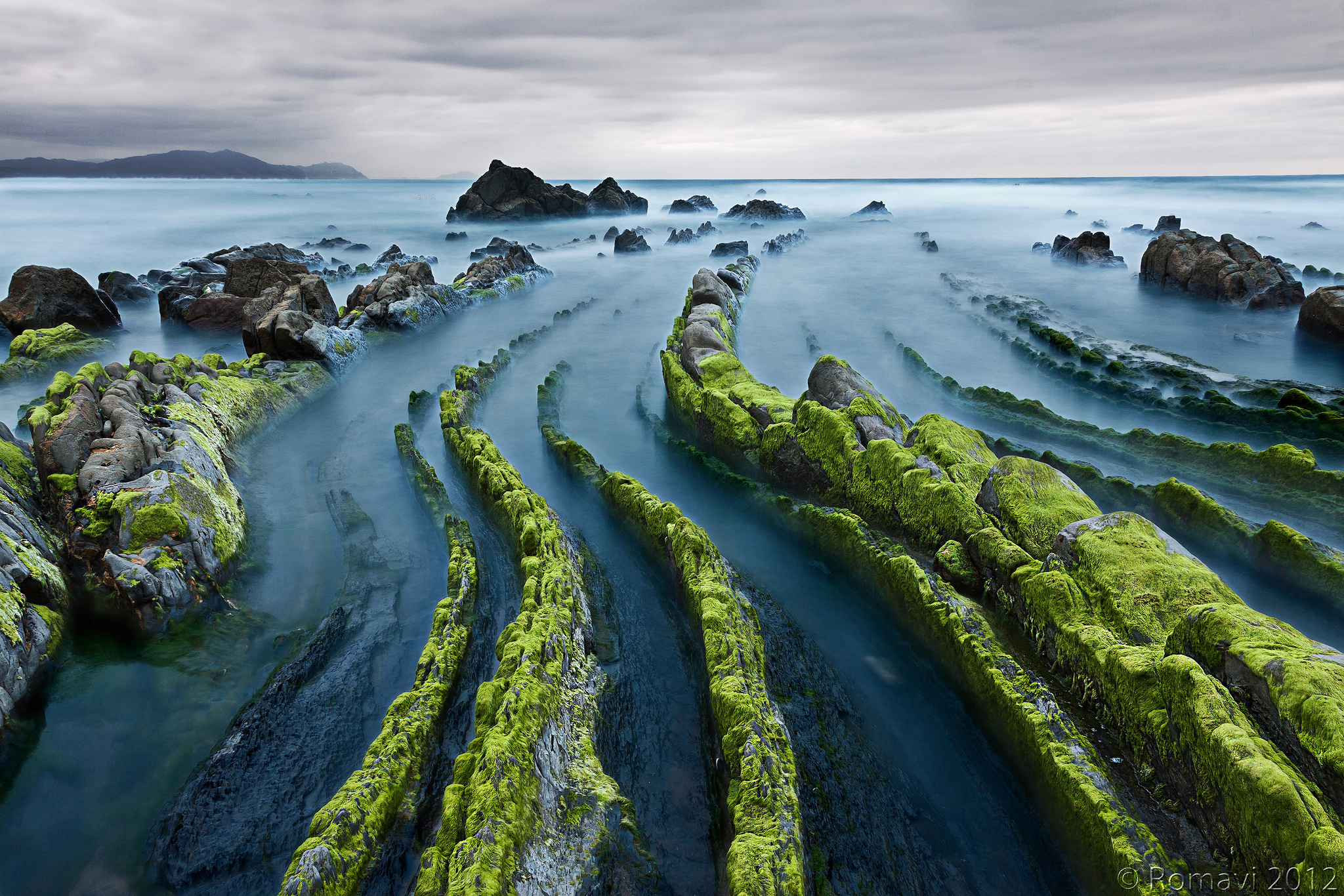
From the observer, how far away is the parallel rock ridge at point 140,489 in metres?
7.58

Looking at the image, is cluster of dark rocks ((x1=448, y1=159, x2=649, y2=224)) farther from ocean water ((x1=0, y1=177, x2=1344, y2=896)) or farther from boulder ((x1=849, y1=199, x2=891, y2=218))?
boulder ((x1=849, y1=199, x2=891, y2=218))

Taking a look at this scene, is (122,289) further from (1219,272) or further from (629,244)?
(1219,272)

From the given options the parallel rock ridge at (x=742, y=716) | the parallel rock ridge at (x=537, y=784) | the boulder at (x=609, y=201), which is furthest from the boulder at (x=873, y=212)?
the parallel rock ridge at (x=537, y=784)

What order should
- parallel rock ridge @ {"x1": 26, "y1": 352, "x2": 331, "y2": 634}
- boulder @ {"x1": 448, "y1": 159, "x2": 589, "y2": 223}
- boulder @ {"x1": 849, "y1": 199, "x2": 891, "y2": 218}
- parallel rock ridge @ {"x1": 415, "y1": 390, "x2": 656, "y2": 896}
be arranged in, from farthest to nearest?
boulder @ {"x1": 849, "y1": 199, "x2": 891, "y2": 218}
boulder @ {"x1": 448, "y1": 159, "x2": 589, "y2": 223}
parallel rock ridge @ {"x1": 26, "y1": 352, "x2": 331, "y2": 634}
parallel rock ridge @ {"x1": 415, "y1": 390, "x2": 656, "y2": 896}

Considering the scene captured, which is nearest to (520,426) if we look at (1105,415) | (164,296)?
(1105,415)

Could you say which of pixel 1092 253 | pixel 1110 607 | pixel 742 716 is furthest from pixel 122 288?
pixel 1092 253

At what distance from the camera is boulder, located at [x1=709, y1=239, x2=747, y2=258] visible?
141 feet

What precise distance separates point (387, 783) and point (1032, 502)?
8.15 meters

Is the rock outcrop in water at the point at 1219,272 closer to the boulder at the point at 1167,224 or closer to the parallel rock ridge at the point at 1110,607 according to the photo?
the parallel rock ridge at the point at 1110,607

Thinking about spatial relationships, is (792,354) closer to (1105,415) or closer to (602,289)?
(1105,415)

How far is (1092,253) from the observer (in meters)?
37.7

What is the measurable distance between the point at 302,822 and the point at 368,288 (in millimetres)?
23123

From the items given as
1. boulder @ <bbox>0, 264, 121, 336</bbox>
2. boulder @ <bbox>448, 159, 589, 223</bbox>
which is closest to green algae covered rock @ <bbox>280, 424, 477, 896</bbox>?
boulder @ <bbox>0, 264, 121, 336</bbox>

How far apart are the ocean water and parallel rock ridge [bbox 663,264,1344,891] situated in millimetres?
1112
